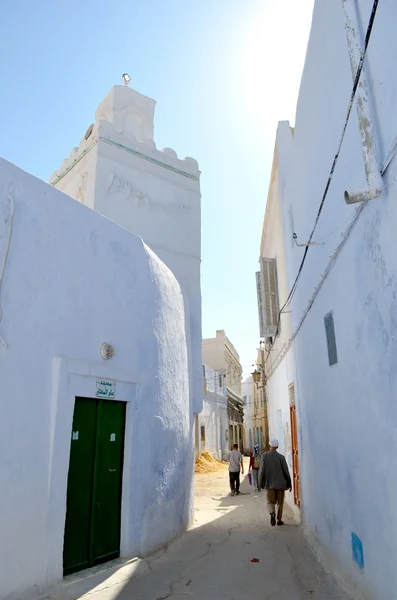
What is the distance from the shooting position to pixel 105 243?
5695 millimetres

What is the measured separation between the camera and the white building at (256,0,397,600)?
3188 mm

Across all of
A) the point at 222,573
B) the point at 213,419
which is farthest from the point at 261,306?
the point at 213,419

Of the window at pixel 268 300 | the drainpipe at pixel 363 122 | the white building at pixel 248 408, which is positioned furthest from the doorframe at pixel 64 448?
the white building at pixel 248 408

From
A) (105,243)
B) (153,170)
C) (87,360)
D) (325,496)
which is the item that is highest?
(153,170)

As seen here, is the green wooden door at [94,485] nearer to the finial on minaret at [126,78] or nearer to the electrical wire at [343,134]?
the electrical wire at [343,134]

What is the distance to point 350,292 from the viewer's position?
4148 millimetres

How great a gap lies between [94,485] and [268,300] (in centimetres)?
636

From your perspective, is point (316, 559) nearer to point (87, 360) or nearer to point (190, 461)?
point (190, 461)

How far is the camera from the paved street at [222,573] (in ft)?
14.5

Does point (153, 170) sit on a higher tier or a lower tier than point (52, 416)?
higher

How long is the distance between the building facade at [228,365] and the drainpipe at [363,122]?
25.4 m

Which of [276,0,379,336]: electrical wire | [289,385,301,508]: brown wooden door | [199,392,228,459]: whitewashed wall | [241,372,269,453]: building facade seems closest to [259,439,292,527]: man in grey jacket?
[289,385,301,508]: brown wooden door

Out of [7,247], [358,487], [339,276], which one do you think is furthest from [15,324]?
[358,487]

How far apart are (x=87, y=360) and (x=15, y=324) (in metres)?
1.07
